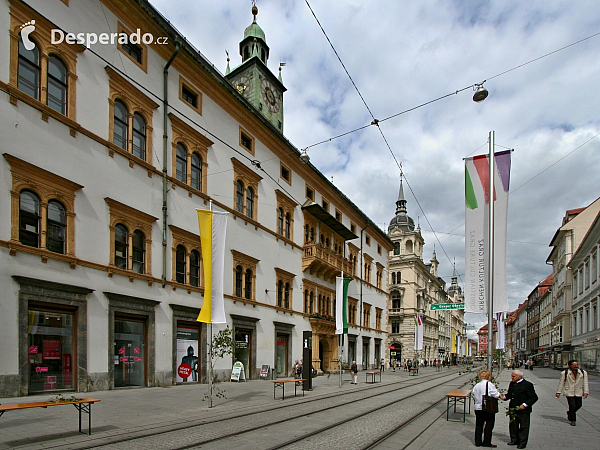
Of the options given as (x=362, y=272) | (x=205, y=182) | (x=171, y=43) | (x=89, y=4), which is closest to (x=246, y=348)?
(x=205, y=182)

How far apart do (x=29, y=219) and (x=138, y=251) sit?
4902mm

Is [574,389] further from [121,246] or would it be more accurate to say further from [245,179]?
[245,179]

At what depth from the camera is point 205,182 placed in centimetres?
2330

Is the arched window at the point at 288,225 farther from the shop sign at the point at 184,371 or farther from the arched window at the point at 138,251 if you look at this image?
the arched window at the point at 138,251

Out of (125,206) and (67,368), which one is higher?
(125,206)

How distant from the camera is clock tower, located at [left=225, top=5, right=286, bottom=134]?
37.9m

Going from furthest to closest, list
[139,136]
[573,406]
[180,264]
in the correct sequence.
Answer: [180,264]
[139,136]
[573,406]

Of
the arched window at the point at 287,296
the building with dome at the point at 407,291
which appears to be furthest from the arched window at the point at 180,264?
the building with dome at the point at 407,291

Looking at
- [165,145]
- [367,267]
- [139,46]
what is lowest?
[367,267]

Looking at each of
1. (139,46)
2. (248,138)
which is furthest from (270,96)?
(139,46)

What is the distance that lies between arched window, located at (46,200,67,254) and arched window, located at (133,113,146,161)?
15.0 ft

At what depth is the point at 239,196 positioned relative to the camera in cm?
2664

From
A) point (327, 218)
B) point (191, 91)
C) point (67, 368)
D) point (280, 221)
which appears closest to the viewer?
point (67, 368)

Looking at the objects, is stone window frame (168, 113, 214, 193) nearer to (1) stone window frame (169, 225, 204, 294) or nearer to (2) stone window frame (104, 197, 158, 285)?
(1) stone window frame (169, 225, 204, 294)
